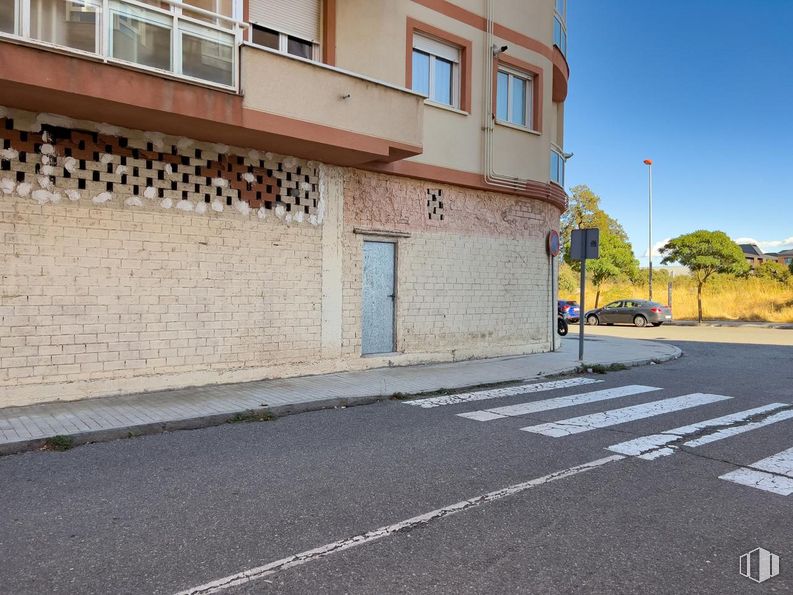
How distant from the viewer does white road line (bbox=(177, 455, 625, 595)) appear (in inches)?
123

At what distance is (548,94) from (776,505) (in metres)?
12.1

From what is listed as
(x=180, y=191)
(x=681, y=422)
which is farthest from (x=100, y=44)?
(x=681, y=422)

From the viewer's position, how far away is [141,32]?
7609mm

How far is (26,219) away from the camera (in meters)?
7.60

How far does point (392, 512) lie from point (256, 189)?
6767 mm

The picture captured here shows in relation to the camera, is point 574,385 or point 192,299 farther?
point 574,385

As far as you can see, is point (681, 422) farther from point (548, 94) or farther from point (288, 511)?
point (548, 94)

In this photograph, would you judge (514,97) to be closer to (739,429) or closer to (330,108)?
(330,108)

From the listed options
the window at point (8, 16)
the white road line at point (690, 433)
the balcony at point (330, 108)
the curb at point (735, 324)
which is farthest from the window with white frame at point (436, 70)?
the curb at point (735, 324)

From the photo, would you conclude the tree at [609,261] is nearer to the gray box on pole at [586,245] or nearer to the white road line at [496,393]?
the gray box on pole at [586,245]

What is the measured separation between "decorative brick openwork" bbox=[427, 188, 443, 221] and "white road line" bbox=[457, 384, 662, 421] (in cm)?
482

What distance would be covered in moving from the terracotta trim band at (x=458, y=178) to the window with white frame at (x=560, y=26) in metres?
3.84

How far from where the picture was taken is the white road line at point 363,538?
3.11 meters

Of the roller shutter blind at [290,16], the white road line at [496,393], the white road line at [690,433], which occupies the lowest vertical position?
the white road line at [496,393]
